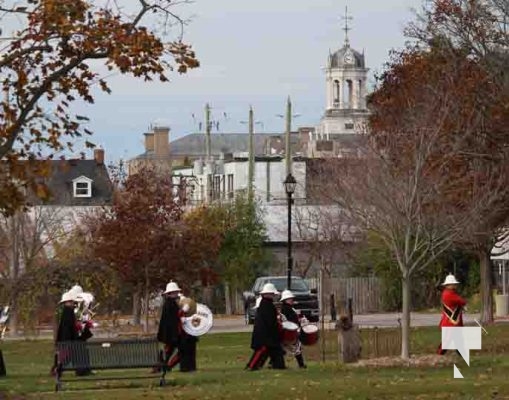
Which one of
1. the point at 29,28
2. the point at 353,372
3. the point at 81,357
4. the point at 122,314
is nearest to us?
the point at 29,28

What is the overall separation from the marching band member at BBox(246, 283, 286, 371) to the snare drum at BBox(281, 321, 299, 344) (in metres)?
0.24

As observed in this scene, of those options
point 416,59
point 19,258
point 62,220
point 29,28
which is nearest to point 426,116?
point 416,59

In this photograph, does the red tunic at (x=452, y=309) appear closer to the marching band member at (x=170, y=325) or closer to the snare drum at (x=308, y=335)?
the snare drum at (x=308, y=335)

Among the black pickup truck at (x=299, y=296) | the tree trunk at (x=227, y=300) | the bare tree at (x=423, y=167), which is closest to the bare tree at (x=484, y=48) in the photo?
the bare tree at (x=423, y=167)

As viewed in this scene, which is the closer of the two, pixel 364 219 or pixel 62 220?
pixel 364 219

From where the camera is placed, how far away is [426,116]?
33875 millimetres

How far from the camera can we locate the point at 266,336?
27.1 meters

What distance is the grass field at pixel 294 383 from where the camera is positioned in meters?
21.1

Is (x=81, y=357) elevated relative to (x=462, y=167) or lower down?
lower down

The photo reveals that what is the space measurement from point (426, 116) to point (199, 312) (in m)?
8.23

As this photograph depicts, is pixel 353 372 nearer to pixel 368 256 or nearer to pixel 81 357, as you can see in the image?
pixel 81 357

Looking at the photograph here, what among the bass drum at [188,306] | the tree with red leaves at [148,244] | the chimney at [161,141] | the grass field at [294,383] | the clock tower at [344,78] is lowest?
the grass field at [294,383]

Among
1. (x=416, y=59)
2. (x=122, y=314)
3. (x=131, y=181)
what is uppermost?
(x=416, y=59)

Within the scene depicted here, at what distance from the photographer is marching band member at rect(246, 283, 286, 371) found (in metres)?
27.1
